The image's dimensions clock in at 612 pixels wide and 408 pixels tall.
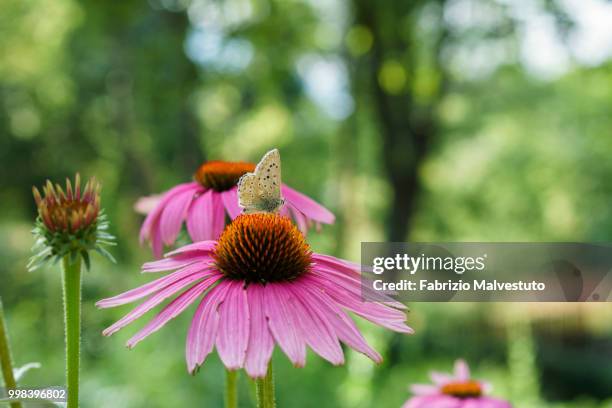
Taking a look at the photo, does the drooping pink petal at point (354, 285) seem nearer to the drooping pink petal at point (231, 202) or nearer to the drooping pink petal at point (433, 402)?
the drooping pink petal at point (231, 202)

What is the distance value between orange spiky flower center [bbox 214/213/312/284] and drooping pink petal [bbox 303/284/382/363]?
0.04 metres

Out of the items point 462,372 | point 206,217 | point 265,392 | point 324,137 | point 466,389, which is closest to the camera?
point 265,392

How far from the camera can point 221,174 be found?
841 mm

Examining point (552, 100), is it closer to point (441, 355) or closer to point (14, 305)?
point (441, 355)

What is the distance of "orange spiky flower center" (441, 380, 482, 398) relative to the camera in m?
0.97

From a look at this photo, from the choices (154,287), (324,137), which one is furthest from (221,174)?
(324,137)

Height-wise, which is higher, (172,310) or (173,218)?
(173,218)

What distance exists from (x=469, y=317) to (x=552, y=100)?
160 inches

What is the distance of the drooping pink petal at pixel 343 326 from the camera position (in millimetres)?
432

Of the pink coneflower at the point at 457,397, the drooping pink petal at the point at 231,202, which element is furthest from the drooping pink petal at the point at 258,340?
the pink coneflower at the point at 457,397

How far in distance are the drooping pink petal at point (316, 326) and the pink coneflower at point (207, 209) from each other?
Result: 0.64ft

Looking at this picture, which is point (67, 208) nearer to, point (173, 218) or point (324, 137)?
point (173, 218)

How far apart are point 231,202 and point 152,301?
0.29 metres

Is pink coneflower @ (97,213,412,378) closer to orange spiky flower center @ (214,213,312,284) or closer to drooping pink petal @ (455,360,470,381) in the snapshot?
orange spiky flower center @ (214,213,312,284)
